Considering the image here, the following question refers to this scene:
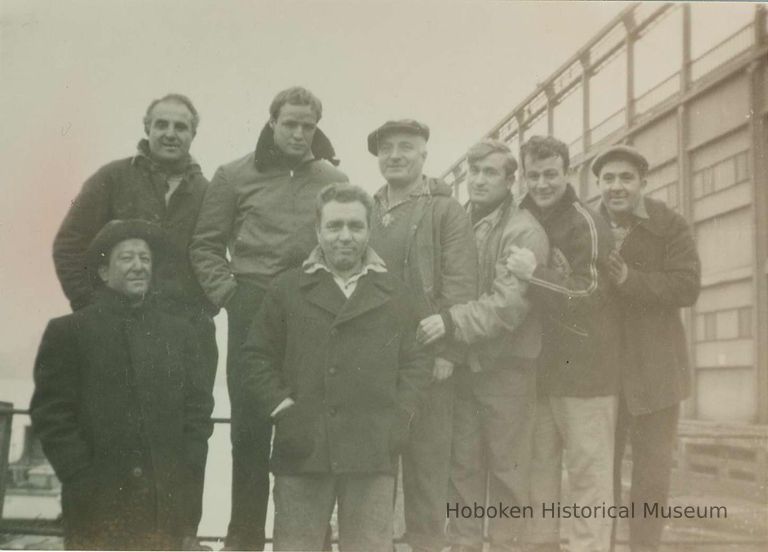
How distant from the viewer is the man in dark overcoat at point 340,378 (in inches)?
93.2

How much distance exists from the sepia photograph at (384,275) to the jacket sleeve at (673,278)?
0.01m

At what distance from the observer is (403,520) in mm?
2779

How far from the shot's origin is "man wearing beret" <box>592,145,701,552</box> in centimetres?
274

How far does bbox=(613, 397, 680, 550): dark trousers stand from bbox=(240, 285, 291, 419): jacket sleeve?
1389 millimetres

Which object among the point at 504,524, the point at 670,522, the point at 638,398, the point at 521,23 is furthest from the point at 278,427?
the point at 521,23

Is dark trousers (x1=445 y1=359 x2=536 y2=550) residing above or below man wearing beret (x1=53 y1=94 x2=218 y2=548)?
below

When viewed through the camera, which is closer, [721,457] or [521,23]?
[721,457]

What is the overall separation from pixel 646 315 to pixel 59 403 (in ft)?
7.42

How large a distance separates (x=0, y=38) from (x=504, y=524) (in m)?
3.12

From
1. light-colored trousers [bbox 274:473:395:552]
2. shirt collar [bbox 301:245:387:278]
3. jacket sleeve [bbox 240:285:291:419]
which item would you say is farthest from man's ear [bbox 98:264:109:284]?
light-colored trousers [bbox 274:473:395:552]

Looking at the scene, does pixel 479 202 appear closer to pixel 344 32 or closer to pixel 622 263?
pixel 622 263

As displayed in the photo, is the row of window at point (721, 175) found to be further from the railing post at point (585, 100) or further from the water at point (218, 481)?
the water at point (218, 481)

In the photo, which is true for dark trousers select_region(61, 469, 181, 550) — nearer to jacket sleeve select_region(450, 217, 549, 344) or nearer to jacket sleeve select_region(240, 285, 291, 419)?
jacket sleeve select_region(240, 285, 291, 419)

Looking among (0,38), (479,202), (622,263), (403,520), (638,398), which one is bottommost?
(403,520)
